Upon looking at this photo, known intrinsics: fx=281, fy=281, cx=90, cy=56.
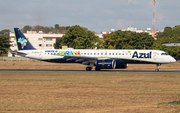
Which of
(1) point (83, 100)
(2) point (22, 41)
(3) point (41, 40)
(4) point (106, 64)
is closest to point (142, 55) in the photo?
(4) point (106, 64)

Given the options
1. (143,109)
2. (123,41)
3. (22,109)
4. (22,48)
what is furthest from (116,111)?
(123,41)

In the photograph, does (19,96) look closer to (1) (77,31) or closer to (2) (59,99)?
(2) (59,99)

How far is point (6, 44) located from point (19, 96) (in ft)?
347

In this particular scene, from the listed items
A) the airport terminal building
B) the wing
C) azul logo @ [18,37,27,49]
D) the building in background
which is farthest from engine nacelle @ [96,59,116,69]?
the airport terminal building

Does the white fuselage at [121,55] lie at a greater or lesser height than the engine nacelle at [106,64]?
greater

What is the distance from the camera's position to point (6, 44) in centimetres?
12050

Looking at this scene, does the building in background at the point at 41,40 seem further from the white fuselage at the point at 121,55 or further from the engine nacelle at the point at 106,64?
the engine nacelle at the point at 106,64

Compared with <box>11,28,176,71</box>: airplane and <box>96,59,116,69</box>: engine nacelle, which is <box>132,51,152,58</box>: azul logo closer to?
<box>11,28,176,71</box>: airplane

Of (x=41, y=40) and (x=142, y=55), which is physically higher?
(x=41, y=40)

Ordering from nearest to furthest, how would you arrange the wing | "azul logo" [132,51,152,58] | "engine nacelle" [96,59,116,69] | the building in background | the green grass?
the green grass, "engine nacelle" [96,59,116,69], the wing, "azul logo" [132,51,152,58], the building in background

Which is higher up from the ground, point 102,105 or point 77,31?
point 77,31

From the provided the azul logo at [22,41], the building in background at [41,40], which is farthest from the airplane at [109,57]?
the building in background at [41,40]

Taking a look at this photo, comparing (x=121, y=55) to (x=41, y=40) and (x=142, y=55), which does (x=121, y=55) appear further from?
(x=41, y=40)

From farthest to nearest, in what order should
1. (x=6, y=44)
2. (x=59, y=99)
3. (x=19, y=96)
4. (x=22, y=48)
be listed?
(x=6, y=44) → (x=22, y=48) → (x=19, y=96) → (x=59, y=99)
